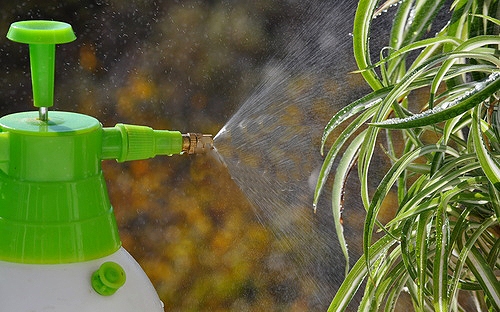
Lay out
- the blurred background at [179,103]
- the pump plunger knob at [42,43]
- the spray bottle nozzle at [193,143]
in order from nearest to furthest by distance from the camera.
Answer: the pump plunger knob at [42,43] → the spray bottle nozzle at [193,143] → the blurred background at [179,103]

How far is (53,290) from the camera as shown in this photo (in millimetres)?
603

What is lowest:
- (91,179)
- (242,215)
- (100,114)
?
(242,215)

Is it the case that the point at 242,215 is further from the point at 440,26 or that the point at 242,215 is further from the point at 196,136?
the point at 196,136

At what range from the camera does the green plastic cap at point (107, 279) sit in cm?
61

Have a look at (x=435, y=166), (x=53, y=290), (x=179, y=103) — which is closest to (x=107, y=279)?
(x=53, y=290)

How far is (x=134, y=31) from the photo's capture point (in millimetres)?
1340

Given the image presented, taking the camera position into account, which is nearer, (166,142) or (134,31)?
(166,142)

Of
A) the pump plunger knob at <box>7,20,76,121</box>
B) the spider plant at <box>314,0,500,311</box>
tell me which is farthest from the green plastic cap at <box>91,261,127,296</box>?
the spider plant at <box>314,0,500,311</box>

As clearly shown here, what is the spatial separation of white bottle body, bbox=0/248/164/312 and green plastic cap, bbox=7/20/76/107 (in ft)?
0.40

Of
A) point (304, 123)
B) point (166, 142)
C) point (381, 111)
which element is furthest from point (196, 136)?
point (304, 123)

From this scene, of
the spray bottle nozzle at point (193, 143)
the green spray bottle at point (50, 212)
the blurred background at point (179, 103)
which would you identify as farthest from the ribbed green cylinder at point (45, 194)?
the blurred background at point (179, 103)

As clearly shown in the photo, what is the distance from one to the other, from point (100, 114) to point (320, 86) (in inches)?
13.9

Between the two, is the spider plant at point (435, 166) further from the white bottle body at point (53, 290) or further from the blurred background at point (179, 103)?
the blurred background at point (179, 103)

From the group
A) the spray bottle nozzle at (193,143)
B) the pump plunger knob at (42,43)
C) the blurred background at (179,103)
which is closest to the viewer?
the pump plunger knob at (42,43)
